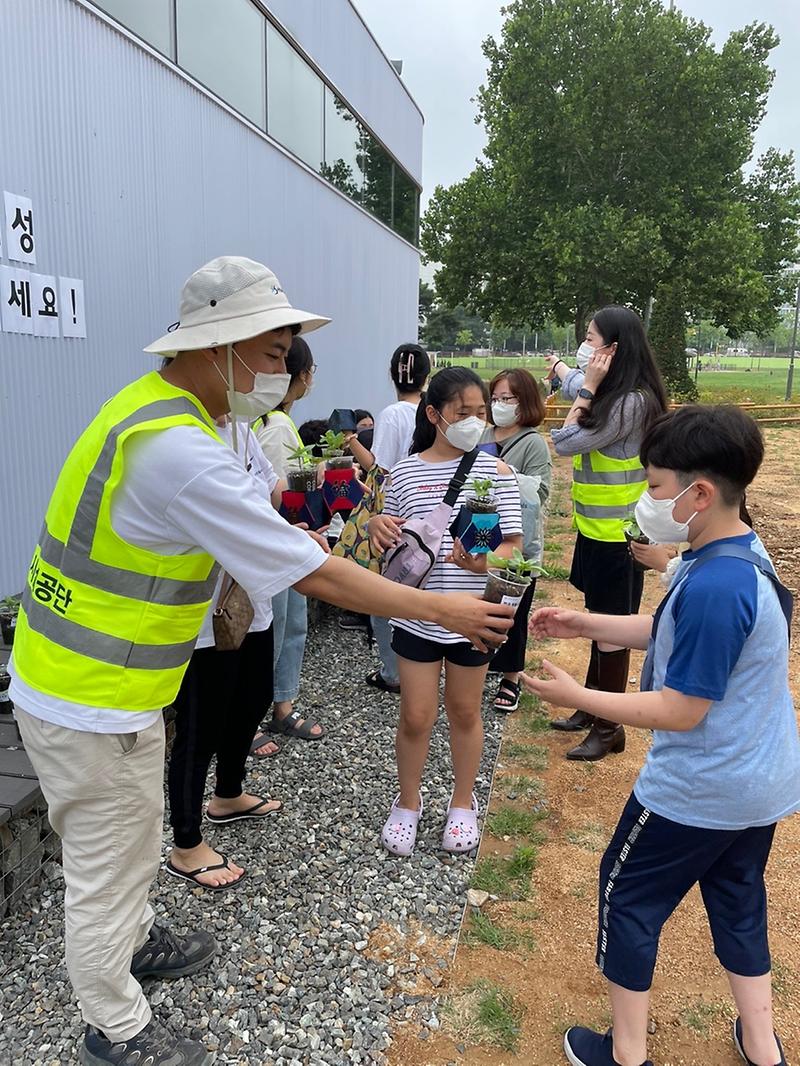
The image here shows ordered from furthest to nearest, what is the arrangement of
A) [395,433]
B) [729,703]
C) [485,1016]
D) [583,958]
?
[395,433] → [583,958] → [485,1016] → [729,703]

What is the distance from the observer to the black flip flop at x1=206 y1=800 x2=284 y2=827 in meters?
3.32

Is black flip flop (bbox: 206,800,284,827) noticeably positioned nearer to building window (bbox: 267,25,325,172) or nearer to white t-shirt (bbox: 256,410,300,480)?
white t-shirt (bbox: 256,410,300,480)

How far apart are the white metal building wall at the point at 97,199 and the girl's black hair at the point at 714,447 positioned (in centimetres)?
410

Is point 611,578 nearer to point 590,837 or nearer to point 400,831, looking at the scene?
point 590,837

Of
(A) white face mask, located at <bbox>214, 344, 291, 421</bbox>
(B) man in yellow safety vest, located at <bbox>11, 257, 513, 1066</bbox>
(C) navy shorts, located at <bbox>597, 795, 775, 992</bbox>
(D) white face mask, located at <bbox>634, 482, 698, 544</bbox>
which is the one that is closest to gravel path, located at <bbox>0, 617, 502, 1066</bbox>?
(B) man in yellow safety vest, located at <bbox>11, 257, 513, 1066</bbox>

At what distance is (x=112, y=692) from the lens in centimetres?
177

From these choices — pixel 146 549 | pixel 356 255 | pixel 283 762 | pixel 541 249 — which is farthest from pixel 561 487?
pixel 541 249

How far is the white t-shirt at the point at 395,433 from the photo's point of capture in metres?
4.38

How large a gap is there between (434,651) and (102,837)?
139 centimetres

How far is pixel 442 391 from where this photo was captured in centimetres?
298

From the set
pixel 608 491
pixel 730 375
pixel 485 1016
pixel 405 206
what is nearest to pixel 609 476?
pixel 608 491

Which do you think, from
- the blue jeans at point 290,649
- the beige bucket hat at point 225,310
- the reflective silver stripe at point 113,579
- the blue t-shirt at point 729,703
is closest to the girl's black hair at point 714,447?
the blue t-shirt at point 729,703

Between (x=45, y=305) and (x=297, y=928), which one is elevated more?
(x=45, y=305)

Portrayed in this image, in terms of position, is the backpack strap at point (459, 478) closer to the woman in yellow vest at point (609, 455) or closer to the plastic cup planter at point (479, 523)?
the plastic cup planter at point (479, 523)
